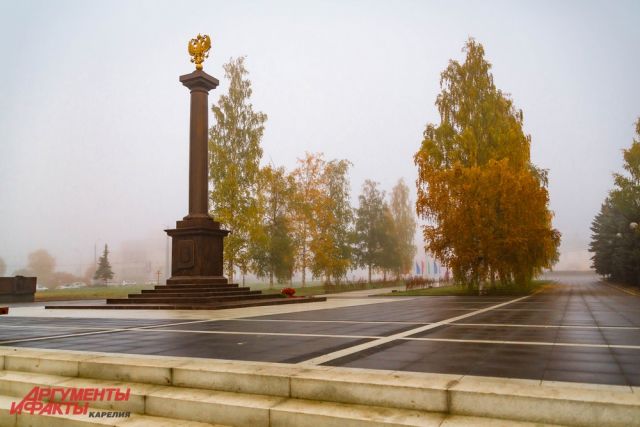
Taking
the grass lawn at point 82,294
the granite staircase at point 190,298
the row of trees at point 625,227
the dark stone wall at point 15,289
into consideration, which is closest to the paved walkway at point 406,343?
the granite staircase at point 190,298

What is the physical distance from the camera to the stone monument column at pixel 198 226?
19.0 m

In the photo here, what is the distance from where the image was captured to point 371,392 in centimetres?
423

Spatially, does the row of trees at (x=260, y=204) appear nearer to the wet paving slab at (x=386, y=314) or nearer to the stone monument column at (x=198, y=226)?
the stone monument column at (x=198, y=226)

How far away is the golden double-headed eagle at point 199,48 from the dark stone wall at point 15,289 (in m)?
16.8

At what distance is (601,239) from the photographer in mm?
51938

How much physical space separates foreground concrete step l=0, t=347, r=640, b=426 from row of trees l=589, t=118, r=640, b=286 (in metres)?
34.1

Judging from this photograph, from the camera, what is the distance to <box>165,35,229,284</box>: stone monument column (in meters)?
19.0

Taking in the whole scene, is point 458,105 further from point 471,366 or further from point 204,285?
point 471,366

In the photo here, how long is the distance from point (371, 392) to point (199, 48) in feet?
69.2

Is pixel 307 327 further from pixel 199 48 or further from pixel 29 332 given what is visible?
pixel 199 48

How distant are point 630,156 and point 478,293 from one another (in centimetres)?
2598

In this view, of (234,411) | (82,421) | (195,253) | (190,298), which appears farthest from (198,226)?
(234,411)

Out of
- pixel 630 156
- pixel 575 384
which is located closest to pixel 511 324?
pixel 575 384

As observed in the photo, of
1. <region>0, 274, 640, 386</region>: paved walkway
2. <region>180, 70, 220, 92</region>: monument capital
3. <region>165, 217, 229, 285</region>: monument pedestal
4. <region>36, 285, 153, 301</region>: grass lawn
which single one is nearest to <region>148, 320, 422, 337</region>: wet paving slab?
<region>0, 274, 640, 386</region>: paved walkway
